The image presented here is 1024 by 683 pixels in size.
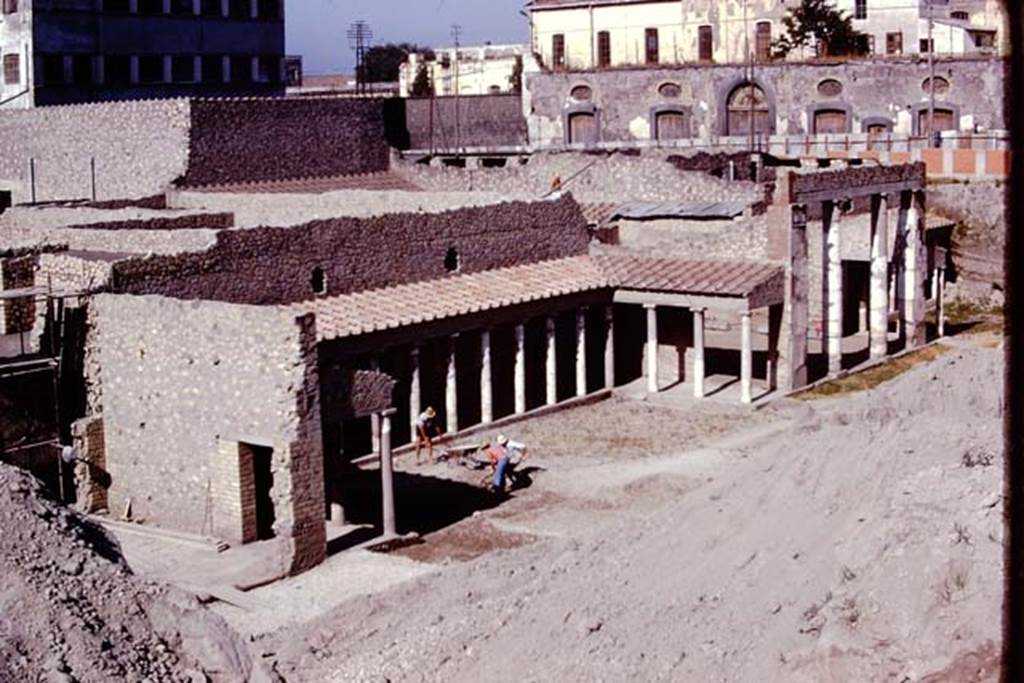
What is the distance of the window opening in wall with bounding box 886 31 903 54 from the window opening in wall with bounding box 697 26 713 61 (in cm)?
639

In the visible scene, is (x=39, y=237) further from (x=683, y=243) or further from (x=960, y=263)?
(x=960, y=263)

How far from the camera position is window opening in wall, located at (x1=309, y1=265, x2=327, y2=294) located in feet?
99.0

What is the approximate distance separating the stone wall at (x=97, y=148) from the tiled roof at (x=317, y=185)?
153 cm

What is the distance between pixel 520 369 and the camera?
3294 centimetres

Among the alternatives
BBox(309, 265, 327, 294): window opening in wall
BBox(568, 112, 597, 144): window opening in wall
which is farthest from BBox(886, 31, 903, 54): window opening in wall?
BBox(309, 265, 327, 294): window opening in wall

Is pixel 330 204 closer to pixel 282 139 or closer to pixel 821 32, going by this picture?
pixel 282 139

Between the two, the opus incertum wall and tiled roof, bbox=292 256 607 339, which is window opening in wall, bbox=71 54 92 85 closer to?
the opus incertum wall

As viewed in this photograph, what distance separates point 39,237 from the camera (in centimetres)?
3034

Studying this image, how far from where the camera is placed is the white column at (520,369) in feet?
108

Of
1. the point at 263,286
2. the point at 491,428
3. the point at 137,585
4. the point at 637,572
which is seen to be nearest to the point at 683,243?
the point at 491,428

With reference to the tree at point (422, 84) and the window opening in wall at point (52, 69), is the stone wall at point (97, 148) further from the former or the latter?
the tree at point (422, 84)

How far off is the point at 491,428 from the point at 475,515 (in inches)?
250

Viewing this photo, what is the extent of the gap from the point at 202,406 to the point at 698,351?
12.6m

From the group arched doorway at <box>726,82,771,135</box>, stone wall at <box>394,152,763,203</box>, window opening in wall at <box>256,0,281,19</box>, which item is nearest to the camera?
stone wall at <box>394,152,763,203</box>
